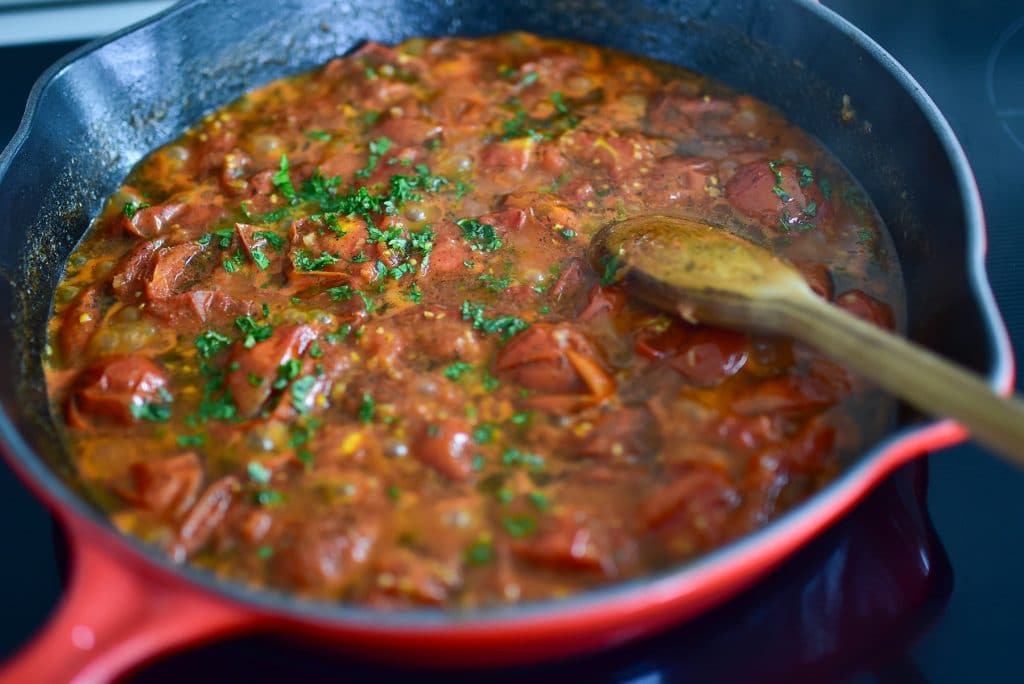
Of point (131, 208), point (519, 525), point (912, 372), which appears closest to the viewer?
point (912, 372)

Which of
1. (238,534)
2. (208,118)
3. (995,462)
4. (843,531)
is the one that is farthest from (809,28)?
(238,534)

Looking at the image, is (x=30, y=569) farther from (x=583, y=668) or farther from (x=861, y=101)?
(x=861, y=101)

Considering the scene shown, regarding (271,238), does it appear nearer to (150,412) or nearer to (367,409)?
(150,412)

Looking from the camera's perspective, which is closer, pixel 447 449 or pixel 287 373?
pixel 447 449

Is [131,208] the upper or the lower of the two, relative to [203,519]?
upper

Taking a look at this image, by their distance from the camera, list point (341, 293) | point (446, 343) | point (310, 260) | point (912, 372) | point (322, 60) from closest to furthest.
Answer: point (912, 372) < point (446, 343) < point (341, 293) < point (310, 260) < point (322, 60)

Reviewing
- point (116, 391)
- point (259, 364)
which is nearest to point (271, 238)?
point (259, 364)

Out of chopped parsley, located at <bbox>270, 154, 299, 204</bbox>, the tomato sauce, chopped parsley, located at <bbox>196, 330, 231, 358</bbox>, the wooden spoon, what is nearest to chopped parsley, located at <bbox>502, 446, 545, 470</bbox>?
the tomato sauce
